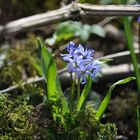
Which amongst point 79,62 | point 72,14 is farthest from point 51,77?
point 72,14

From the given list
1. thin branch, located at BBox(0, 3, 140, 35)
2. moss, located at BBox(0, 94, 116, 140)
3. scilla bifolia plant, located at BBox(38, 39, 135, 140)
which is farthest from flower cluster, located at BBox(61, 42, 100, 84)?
thin branch, located at BBox(0, 3, 140, 35)

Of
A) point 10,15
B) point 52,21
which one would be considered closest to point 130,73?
point 52,21

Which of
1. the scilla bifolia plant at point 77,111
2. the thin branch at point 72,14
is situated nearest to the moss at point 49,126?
the scilla bifolia plant at point 77,111

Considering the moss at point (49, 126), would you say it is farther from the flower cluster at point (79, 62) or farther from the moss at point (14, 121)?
the flower cluster at point (79, 62)

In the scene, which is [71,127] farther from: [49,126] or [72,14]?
[72,14]

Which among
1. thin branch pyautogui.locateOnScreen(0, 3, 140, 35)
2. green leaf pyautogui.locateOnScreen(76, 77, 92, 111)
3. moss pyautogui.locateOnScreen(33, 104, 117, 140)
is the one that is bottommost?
moss pyautogui.locateOnScreen(33, 104, 117, 140)

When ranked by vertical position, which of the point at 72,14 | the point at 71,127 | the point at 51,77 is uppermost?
the point at 72,14

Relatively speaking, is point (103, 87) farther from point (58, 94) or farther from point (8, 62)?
point (58, 94)

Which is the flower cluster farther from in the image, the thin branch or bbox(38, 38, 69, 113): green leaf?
the thin branch
